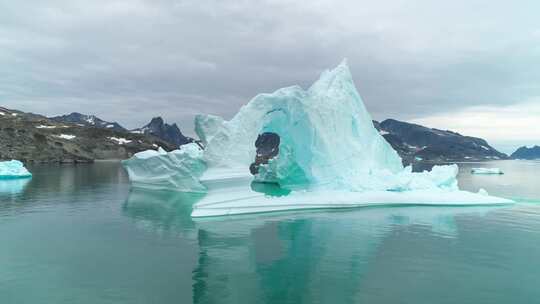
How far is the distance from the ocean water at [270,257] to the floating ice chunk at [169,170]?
37.4 feet

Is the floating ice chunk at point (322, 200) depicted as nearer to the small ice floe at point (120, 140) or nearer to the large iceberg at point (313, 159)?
the large iceberg at point (313, 159)

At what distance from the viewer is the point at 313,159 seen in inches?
1100

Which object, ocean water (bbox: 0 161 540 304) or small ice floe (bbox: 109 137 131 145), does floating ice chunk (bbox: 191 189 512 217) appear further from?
small ice floe (bbox: 109 137 131 145)

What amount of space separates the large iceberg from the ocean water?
6.12 feet

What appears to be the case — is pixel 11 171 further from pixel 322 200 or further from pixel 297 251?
pixel 297 251

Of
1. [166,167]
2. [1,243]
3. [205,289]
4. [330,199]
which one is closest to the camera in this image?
[205,289]

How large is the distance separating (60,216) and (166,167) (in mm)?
16089

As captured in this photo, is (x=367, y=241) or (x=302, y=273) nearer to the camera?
(x=302, y=273)

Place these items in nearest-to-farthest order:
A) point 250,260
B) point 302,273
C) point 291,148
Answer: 1. point 302,273
2. point 250,260
3. point 291,148

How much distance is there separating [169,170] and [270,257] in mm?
25962

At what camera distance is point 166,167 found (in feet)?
128

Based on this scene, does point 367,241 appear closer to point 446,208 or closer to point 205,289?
point 205,289

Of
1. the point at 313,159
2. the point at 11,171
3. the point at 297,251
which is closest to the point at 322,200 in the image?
the point at 313,159

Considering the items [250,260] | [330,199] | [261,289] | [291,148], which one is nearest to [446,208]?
[330,199]
